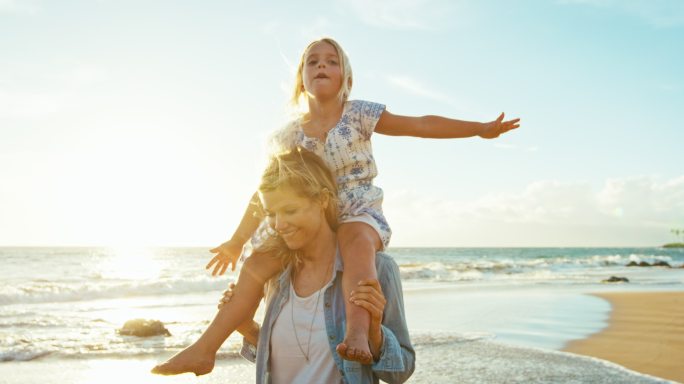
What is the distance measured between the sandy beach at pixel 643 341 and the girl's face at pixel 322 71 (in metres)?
A: 4.28

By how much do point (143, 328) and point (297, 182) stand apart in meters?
6.02

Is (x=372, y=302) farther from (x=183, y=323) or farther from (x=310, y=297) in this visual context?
(x=183, y=323)

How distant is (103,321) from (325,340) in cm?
868

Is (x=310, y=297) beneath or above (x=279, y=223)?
beneath

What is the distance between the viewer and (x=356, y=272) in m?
2.68

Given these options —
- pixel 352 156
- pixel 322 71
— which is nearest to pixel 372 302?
pixel 352 156

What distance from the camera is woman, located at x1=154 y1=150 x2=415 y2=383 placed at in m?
2.69

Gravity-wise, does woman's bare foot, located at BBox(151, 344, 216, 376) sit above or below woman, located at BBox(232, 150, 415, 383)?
below

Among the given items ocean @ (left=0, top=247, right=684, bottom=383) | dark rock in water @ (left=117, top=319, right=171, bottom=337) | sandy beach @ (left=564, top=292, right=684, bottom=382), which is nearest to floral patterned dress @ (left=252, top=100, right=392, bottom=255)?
ocean @ (left=0, top=247, right=684, bottom=383)

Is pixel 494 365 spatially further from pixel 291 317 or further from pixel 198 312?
pixel 198 312

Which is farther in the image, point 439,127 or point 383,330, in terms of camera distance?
point 439,127

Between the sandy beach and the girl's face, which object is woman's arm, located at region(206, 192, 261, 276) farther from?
the sandy beach

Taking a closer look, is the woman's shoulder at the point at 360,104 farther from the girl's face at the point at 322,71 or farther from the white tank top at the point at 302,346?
the white tank top at the point at 302,346

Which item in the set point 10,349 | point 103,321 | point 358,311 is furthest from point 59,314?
point 358,311
